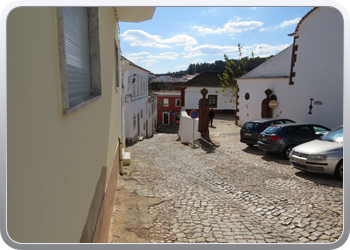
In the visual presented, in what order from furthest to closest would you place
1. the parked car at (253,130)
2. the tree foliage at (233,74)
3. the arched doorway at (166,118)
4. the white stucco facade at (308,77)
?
the arched doorway at (166,118) < the tree foliage at (233,74) < the parked car at (253,130) < the white stucco facade at (308,77)

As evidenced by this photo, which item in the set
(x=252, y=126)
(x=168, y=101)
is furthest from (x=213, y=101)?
(x=252, y=126)

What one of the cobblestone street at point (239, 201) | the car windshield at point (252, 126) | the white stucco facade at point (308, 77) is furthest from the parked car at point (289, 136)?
the car windshield at point (252, 126)

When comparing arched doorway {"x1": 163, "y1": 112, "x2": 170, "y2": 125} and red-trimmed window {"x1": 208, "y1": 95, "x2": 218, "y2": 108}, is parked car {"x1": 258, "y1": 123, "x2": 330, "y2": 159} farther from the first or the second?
arched doorway {"x1": 163, "y1": 112, "x2": 170, "y2": 125}

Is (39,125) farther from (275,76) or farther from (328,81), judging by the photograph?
(275,76)

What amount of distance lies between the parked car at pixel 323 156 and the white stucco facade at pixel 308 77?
1.29m

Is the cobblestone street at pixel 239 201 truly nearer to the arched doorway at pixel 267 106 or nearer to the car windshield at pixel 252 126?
the car windshield at pixel 252 126

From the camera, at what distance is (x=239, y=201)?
6.56 metres

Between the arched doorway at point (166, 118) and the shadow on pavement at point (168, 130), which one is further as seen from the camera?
the arched doorway at point (166, 118)

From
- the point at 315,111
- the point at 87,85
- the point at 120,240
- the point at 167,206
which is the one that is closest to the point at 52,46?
the point at 87,85

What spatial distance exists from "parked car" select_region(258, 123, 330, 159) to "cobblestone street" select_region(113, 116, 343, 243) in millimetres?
522

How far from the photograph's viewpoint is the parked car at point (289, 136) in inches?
419

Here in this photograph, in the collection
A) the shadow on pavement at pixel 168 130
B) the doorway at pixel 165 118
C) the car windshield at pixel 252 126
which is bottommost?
the shadow on pavement at pixel 168 130

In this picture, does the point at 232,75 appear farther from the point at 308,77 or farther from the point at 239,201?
the point at 239,201
